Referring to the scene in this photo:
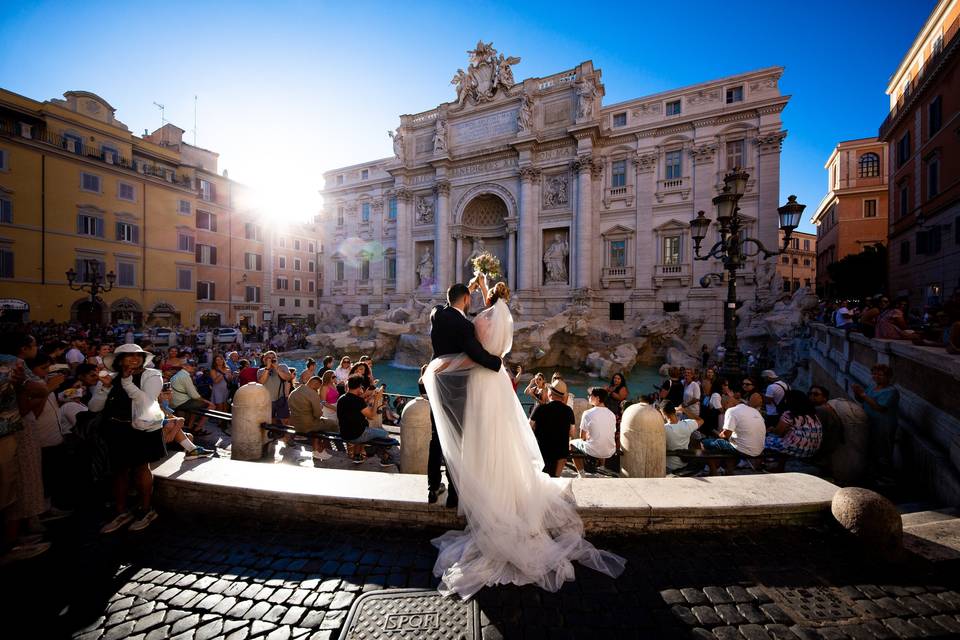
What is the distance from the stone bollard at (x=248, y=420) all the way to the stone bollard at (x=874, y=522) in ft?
19.9

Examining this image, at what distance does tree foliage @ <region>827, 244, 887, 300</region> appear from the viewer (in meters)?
24.6

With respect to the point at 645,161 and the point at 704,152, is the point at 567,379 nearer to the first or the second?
the point at 645,161

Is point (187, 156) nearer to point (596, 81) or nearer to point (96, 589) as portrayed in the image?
point (596, 81)

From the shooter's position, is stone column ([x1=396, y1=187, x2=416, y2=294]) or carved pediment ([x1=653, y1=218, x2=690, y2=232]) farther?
stone column ([x1=396, y1=187, x2=416, y2=294])

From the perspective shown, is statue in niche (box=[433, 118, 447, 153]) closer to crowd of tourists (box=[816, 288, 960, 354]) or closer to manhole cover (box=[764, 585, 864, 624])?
crowd of tourists (box=[816, 288, 960, 354])

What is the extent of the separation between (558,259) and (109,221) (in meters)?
31.0

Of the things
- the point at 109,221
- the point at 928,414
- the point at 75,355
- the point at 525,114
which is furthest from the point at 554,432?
the point at 109,221

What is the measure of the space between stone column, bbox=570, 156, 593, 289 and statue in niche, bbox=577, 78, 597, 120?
270cm

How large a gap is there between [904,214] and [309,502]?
3081 centimetres

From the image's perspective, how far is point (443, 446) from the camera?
3.03 metres

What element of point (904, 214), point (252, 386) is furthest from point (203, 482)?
point (904, 214)

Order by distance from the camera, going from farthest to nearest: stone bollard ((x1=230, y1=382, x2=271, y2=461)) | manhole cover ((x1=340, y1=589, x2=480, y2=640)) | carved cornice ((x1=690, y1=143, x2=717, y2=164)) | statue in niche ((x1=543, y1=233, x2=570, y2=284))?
statue in niche ((x1=543, y1=233, x2=570, y2=284)) → carved cornice ((x1=690, y1=143, x2=717, y2=164)) → stone bollard ((x1=230, y1=382, x2=271, y2=461)) → manhole cover ((x1=340, y1=589, x2=480, y2=640))

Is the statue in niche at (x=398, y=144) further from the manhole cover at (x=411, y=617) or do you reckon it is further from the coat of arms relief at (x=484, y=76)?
the manhole cover at (x=411, y=617)

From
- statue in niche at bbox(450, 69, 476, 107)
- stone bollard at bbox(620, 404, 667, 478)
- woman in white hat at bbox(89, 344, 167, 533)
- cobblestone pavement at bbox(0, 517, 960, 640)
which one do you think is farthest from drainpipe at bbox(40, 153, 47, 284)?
stone bollard at bbox(620, 404, 667, 478)
